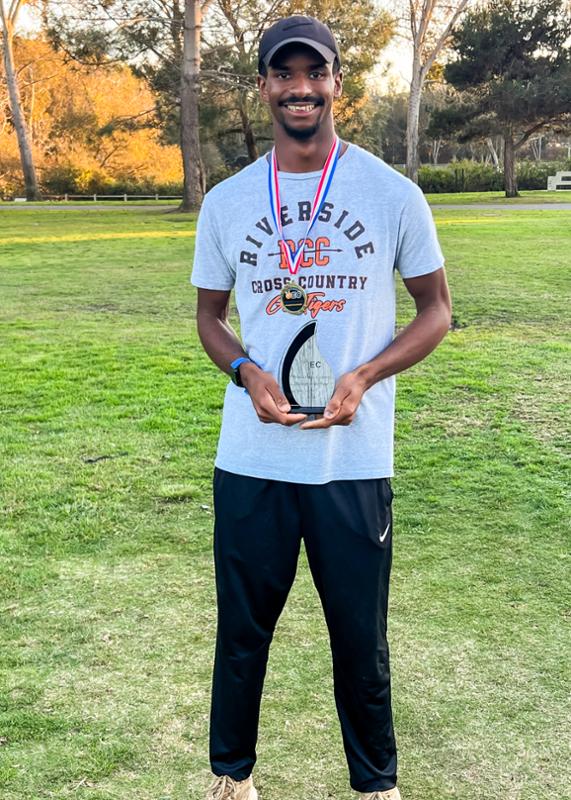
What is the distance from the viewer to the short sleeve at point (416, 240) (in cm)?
202

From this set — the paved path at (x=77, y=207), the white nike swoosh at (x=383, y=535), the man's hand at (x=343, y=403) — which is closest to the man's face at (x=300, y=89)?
the man's hand at (x=343, y=403)

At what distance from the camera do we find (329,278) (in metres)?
2.02

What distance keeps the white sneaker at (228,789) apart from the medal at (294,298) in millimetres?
1253

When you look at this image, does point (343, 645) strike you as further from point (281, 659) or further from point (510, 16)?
point (510, 16)

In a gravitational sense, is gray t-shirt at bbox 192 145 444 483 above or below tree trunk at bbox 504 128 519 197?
below

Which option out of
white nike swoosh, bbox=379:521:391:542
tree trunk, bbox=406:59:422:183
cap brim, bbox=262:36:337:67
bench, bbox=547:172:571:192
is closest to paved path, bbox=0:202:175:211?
tree trunk, bbox=406:59:422:183

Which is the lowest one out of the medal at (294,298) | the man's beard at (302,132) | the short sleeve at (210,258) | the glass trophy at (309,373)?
the glass trophy at (309,373)

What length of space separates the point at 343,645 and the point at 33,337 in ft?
25.1

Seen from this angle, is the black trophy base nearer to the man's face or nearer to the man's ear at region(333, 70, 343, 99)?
the man's face

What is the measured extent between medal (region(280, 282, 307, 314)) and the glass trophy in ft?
0.14

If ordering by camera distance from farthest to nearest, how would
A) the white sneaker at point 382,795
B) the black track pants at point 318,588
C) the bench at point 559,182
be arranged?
the bench at point 559,182
the white sneaker at point 382,795
the black track pants at point 318,588

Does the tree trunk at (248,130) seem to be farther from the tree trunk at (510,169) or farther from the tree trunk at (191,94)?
the tree trunk at (510,169)

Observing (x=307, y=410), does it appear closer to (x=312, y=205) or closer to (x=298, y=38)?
(x=312, y=205)

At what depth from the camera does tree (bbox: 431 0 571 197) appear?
107 ft
